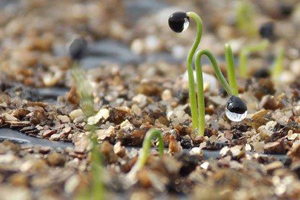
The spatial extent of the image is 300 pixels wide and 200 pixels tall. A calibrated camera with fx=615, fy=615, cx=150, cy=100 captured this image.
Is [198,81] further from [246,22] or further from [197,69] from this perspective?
[246,22]

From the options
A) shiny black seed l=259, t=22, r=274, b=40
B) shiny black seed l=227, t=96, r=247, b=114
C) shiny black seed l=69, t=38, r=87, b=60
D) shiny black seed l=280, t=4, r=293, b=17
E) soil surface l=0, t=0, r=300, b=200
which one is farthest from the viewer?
shiny black seed l=280, t=4, r=293, b=17

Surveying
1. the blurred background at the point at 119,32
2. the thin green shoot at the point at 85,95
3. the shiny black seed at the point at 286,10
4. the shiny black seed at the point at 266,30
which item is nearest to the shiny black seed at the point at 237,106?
the thin green shoot at the point at 85,95

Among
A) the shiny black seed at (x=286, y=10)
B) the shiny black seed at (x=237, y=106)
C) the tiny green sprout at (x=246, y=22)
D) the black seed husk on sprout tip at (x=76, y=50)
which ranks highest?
the black seed husk on sprout tip at (x=76, y=50)

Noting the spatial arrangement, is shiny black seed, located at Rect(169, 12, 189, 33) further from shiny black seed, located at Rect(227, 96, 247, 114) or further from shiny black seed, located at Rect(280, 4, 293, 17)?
shiny black seed, located at Rect(280, 4, 293, 17)

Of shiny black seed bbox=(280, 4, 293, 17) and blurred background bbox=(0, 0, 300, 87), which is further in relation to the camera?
shiny black seed bbox=(280, 4, 293, 17)

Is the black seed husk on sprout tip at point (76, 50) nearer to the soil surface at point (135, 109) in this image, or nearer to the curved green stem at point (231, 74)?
the soil surface at point (135, 109)

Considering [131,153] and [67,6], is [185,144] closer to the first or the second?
[131,153]

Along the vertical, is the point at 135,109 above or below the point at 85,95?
below

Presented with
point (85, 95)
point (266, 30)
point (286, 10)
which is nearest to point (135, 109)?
point (85, 95)

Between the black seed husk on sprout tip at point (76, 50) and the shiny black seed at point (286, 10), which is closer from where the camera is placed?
the black seed husk on sprout tip at point (76, 50)

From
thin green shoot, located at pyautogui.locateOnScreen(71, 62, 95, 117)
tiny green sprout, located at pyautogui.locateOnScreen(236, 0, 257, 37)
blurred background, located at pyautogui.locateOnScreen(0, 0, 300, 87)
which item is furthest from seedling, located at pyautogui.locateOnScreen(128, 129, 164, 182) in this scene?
tiny green sprout, located at pyautogui.locateOnScreen(236, 0, 257, 37)

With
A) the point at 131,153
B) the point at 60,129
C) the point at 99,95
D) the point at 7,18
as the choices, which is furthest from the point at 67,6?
the point at 131,153
